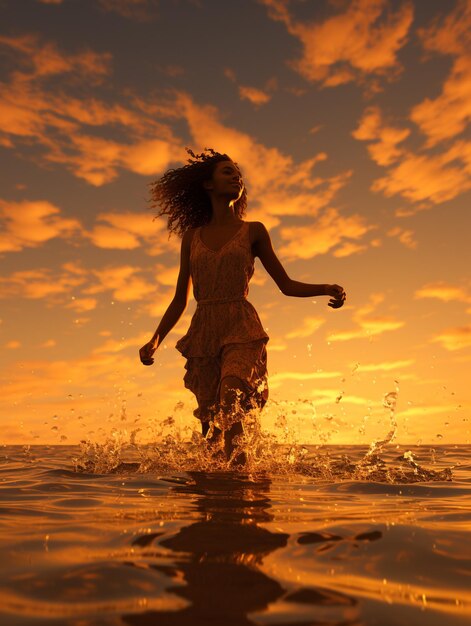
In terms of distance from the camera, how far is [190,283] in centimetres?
538

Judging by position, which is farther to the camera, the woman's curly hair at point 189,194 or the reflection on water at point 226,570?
the woman's curly hair at point 189,194

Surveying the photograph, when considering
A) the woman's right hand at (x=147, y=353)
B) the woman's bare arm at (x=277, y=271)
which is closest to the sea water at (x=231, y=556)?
the woman's right hand at (x=147, y=353)

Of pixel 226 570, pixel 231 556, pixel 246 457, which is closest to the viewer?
pixel 226 570

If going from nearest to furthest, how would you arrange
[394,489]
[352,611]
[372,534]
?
[352,611] < [372,534] < [394,489]

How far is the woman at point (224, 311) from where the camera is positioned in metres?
4.56

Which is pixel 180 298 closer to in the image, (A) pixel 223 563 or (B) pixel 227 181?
(B) pixel 227 181

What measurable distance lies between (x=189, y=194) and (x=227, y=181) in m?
0.51

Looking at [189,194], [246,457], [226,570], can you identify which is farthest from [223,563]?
[189,194]

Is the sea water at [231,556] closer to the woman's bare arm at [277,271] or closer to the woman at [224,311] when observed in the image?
the woman at [224,311]

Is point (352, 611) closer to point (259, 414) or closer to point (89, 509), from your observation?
point (89, 509)

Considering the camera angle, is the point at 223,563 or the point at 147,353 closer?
the point at 223,563

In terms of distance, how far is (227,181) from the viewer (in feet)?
17.4

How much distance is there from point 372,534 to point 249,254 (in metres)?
3.14

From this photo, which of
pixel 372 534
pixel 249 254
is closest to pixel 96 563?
pixel 372 534
